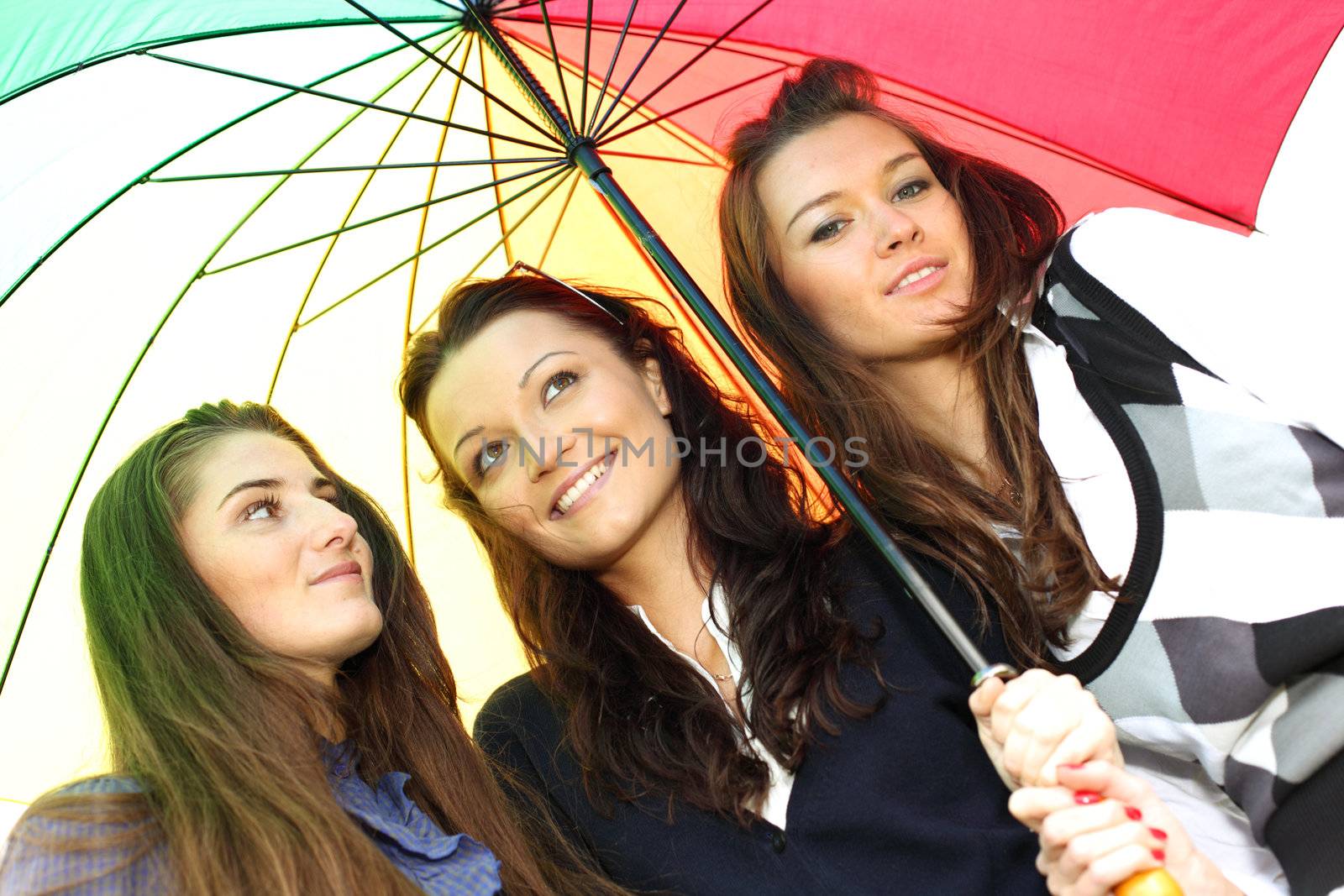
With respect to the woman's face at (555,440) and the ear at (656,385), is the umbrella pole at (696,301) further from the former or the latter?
the ear at (656,385)

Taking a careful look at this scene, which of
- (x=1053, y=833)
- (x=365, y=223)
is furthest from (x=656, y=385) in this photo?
(x=1053, y=833)

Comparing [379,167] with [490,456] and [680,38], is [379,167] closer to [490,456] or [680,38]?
[490,456]

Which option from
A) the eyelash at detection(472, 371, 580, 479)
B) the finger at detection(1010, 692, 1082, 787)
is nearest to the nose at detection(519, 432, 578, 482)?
the eyelash at detection(472, 371, 580, 479)

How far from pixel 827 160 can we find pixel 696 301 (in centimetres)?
56

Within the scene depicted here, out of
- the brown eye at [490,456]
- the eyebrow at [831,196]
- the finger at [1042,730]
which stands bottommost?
the finger at [1042,730]

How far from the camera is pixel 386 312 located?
2943mm

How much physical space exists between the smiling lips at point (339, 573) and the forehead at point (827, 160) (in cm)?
128

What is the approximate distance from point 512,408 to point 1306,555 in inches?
64.9

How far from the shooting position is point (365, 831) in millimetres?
2252

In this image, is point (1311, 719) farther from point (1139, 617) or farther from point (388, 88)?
point (388, 88)

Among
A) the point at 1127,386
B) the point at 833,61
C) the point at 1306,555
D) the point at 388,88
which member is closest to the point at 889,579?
the point at 1127,386

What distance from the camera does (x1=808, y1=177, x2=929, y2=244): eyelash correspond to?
109 inches

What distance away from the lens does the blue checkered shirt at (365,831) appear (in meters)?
1.83

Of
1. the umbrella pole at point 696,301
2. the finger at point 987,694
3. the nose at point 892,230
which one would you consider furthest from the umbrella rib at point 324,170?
the finger at point 987,694
